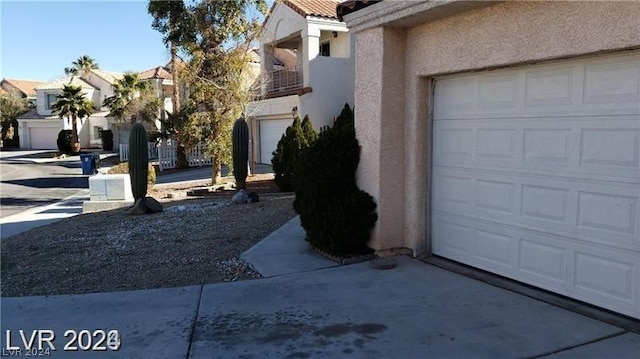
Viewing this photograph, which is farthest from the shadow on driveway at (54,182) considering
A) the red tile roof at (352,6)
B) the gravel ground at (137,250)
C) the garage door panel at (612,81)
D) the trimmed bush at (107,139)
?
the trimmed bush at (107,139)

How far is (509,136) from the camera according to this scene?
17.6 feet

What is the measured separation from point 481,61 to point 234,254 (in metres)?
4.12

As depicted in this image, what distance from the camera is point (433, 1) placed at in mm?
5406

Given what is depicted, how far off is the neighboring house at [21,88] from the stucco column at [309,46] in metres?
50.5

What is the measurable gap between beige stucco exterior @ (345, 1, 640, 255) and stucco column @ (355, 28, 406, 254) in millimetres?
13

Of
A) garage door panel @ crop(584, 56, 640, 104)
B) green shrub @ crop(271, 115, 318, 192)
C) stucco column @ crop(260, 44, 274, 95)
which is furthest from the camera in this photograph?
stucco column @ crop(260, 44, 274, 95)

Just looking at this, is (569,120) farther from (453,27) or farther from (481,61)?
(453,27)

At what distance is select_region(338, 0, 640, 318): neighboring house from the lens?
4.32 metres

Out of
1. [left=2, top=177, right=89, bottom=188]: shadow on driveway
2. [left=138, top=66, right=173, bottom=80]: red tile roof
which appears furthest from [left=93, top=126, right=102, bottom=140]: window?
[left=2, top=177, right=89, bottom=188]: shadow on driveway

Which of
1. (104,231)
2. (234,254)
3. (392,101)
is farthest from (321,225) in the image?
(104,231)

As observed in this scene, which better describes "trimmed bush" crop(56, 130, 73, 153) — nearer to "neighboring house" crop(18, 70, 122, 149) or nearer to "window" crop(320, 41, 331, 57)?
"neighboring house" crop(18, 70, 122, 149)

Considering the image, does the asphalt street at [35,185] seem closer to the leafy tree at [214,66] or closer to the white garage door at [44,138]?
the leafy tree at [214,66]

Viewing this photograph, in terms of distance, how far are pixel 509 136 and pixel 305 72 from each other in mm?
15288

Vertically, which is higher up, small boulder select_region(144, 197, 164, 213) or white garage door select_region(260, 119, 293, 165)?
white garage door select_region(260, 119, 293, 165)
